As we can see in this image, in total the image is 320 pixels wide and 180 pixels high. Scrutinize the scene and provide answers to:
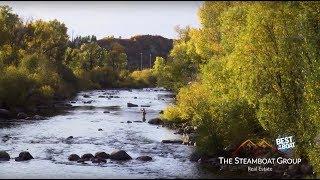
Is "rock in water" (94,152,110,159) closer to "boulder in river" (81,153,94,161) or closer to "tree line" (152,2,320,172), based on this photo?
"boulder in river" (81,153,94,161)

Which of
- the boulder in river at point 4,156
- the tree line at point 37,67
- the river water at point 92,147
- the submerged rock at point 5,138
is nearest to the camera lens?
the river water at point 92,147

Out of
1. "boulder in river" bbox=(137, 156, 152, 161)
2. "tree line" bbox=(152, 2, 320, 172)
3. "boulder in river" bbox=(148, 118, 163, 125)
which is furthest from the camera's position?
"boulder in river" bbox=(148, 118, 163, 125)

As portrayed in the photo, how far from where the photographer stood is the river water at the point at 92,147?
31561 mm

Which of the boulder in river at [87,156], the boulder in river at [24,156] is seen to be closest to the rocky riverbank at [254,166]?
the boulder in river at [87,156]

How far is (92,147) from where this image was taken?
41.6 m

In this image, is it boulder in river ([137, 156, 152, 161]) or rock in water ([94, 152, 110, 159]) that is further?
rock in water ([94, 152, 110, 159])

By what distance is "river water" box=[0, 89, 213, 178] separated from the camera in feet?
104

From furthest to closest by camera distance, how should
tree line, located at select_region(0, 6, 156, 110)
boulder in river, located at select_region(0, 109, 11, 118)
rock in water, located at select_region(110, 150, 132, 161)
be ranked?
tree line, located at select_region(0, 6, 156, 110) < boulder in river, located at select_region(0, 109, 11, 118) < rock in water, located at select_region(110, 150, 132, 161)

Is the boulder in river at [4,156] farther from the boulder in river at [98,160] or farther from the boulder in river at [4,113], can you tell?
the boulder in river at [4,113]

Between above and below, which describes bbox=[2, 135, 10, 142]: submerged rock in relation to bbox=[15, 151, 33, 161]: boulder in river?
above

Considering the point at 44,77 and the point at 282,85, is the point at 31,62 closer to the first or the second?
the point at 44,77

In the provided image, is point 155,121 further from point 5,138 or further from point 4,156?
point 4,156

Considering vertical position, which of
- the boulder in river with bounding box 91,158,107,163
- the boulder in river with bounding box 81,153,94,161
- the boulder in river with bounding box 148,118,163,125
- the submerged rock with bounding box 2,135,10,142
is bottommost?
the boulder in river with bounding box 91,158,107,163

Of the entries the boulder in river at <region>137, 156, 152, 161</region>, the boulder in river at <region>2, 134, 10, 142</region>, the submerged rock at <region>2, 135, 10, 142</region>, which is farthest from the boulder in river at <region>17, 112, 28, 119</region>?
the boulder in river at <region>137, 156, 152, 161</region>
